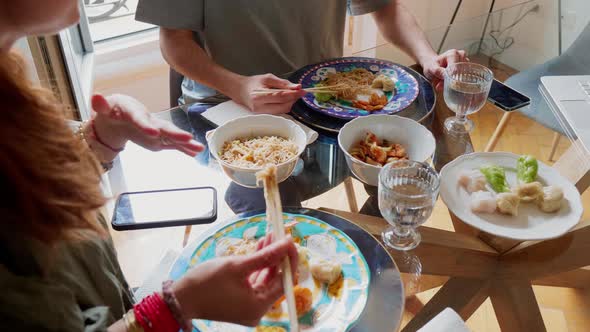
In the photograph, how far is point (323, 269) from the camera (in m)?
0.78

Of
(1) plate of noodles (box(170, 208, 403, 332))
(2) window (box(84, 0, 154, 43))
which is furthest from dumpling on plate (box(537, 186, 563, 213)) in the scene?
(2) window (box(84, 0, 154, 43))

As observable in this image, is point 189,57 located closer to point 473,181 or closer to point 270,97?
point 270,97

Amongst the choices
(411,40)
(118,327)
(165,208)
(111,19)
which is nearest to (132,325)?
(118,327)

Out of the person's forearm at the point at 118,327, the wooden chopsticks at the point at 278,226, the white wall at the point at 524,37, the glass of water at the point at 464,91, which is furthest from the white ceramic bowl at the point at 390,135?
the white wall at the point at 524,37

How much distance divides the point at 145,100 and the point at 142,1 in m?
1.40

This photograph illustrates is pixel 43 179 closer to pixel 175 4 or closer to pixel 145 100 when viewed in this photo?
pixel 175 4

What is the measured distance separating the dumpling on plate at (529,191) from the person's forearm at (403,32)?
56 centimetres

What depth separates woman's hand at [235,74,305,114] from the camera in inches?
44.3

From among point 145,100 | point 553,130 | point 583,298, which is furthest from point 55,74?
point 583,298

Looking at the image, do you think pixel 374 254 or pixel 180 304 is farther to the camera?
pixel 374 254

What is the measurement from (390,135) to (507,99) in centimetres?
39

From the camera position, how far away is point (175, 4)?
1.30m

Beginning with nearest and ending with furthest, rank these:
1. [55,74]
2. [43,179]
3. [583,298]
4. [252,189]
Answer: [43,179], [252,189], [583,298], [55,74]

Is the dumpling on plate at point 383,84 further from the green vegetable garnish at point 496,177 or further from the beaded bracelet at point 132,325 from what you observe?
the beaded bracelet at point 132,325
